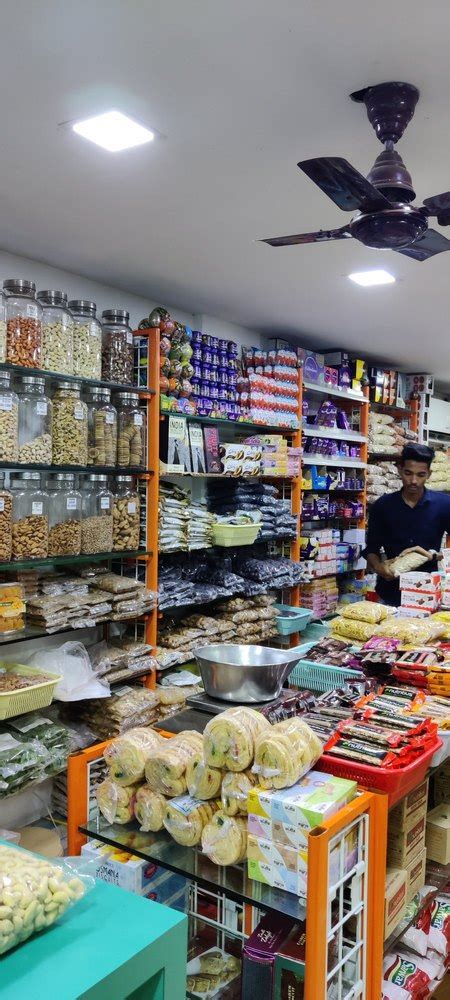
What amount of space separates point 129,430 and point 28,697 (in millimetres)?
1532

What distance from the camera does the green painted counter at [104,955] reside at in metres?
0.95

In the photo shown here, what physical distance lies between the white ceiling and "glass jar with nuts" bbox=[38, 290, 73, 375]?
327mm

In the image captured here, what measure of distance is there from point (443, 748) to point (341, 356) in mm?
4785

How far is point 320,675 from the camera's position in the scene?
274 centimetres

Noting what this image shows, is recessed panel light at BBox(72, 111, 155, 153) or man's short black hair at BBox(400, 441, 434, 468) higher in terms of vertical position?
recessed panel light at BBox(72, 111, 155, 153)

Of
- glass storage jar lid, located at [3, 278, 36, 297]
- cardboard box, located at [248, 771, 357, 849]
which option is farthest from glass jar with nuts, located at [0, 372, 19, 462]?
cardboard box, located at [248, 771, 357, 849]

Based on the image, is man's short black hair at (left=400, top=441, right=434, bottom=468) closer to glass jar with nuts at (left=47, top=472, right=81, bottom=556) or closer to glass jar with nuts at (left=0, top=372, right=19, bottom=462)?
glass jar with nuts at (left=47, top=472, right=81, bottom=556)

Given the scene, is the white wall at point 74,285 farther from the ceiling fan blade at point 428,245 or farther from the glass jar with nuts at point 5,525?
the ceiling fan blade at point 428,245

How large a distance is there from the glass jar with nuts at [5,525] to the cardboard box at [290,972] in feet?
6.99

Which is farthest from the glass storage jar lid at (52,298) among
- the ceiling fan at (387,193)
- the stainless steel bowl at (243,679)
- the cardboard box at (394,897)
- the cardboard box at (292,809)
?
the cardboard box at (394,897)

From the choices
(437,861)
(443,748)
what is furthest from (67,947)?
(437,861)

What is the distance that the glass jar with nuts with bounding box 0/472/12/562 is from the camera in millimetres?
3154

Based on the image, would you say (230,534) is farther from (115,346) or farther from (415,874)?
(415,874)

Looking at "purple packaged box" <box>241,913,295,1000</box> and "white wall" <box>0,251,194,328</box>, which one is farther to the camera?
"white wall" <box>0,251,194,328</box>
